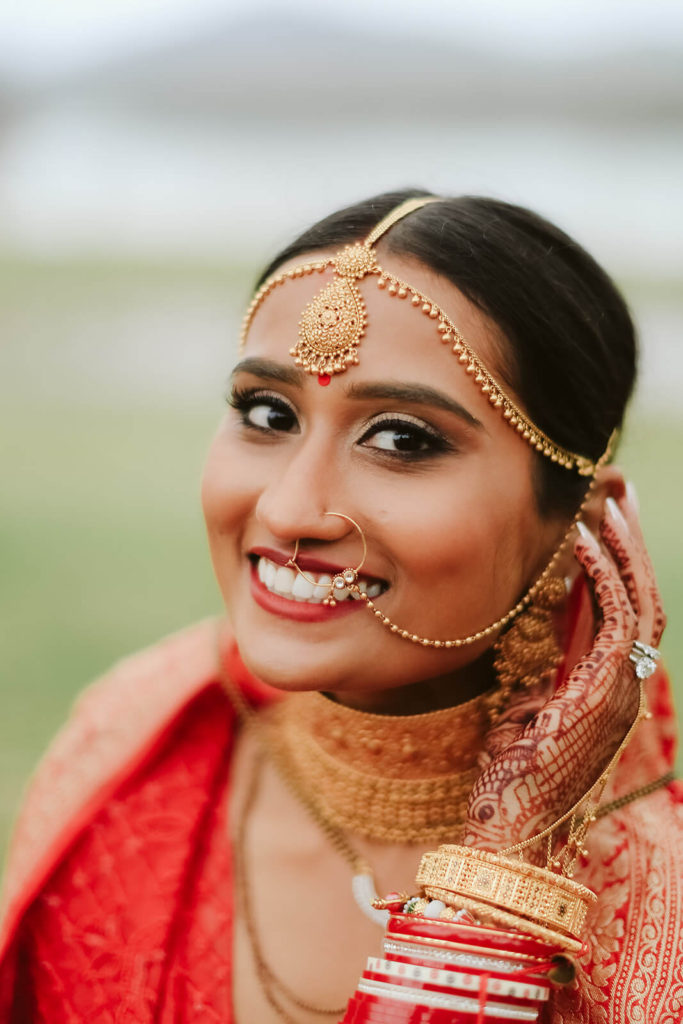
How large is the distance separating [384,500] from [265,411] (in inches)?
12.4

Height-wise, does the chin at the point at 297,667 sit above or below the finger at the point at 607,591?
below

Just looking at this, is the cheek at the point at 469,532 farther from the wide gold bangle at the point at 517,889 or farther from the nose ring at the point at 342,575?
the wide gold bangle at the point at 517,889

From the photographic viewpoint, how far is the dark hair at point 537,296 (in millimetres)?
1824

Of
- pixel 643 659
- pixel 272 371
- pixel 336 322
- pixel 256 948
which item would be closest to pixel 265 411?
pixel 272 371

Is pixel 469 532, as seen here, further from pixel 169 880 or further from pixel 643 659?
pixel 169 880

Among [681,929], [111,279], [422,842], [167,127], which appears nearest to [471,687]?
[422,842]

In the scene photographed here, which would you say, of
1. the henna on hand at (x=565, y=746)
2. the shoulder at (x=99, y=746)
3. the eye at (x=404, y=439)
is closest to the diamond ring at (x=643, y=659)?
the henna on hand at (x=565, y=746)

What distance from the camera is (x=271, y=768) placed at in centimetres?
231

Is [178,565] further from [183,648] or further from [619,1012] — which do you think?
[619,1012]

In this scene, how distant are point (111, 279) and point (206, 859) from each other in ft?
61.7

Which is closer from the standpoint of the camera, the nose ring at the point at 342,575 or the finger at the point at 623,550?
the nose ring at the point at 342,575

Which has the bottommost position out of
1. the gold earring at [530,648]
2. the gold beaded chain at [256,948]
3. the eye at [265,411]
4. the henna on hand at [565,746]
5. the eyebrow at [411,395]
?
the gold beaded chain at [256,948]

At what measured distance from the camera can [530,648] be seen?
6.39 feet

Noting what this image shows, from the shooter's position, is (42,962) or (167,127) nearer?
(42,962)
